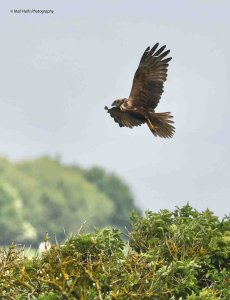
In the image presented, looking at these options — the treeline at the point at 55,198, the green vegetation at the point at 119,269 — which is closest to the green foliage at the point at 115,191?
the treeline at the point at 55,198

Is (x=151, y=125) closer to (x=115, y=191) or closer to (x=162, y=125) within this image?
(x=162, y=125)

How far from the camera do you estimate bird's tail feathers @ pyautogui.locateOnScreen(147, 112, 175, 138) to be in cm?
2720

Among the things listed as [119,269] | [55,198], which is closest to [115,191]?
[55,198]

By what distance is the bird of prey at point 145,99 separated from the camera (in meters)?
27.6

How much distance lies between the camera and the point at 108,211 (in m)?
170

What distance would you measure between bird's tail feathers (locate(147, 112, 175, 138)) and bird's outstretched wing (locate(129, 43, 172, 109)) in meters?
0.29

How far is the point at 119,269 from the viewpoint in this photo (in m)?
20.2

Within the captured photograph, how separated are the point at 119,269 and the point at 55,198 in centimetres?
14985

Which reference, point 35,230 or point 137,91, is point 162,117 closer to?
point 137,91

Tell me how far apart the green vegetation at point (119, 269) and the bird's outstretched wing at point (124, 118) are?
21.0 feet

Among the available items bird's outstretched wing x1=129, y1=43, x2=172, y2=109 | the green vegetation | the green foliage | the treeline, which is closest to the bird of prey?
bird's outstretched wing x1=129, y1=43, x2=172, y2=109

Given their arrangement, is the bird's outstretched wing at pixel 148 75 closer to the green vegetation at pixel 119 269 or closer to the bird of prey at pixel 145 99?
the bird of prey at pixel 145 99

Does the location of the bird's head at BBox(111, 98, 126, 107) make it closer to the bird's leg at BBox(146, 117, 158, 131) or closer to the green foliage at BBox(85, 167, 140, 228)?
the bird's leg at BBox(146, 117, 158, 131)

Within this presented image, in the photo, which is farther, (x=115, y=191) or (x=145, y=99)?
(x=115, y=191)
